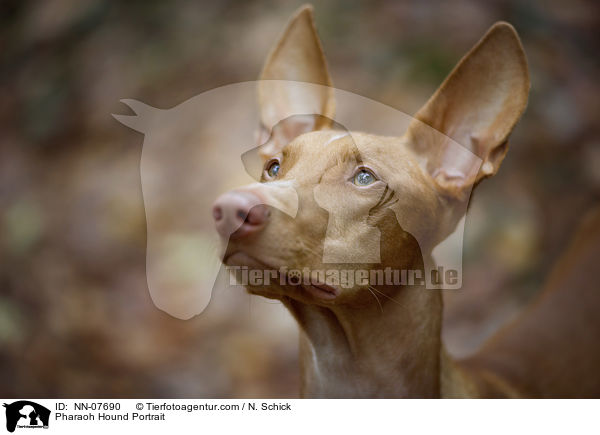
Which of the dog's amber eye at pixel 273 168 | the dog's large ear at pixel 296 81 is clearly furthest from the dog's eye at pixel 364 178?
the dog's large ear at pixel 296 81

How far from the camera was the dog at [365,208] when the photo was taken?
1.61 metres

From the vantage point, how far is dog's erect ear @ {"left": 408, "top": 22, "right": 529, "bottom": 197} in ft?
6.16

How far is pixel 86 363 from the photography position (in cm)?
403

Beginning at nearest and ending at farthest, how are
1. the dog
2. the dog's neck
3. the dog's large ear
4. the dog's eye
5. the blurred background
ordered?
the dog
the dog's eye
the dog's neck
the dog's large ear
the blurred background

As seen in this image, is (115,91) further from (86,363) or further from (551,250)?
(551,250)

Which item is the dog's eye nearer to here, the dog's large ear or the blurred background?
the dog's large ear

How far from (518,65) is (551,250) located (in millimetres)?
2647

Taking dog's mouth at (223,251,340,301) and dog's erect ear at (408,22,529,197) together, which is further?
dog's erect ear at (408,22,529,197)

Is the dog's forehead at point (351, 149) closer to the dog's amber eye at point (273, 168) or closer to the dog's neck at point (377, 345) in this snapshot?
the dog's amber eye at point (273, 168)

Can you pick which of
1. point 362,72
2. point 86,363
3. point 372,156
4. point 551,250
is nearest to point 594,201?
point 551,250

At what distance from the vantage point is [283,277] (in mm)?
1607
